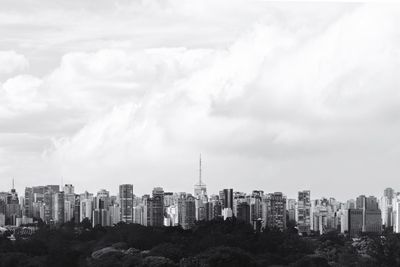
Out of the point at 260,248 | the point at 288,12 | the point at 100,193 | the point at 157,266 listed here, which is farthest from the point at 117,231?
the point at 288,12

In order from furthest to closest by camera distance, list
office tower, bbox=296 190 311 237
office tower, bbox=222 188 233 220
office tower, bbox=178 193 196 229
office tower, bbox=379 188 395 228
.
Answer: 1. office tower, bbox=296 190 311 237
2. office tower, bbox=178 193 196 229
3. office tower, bbox=222 188 233 220
4. office tower, bbox=379 188 395 228

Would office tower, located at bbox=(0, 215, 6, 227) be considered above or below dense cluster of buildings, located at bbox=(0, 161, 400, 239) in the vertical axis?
below

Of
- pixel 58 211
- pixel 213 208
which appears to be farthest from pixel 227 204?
pixel 58 211

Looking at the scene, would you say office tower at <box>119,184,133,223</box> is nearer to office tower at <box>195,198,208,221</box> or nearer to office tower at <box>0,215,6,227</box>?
office tower at <box>195,198,208,221</box>

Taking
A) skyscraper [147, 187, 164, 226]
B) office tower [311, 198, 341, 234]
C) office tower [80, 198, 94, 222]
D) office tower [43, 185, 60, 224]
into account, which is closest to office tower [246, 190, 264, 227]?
office tower [311, 198, 341, 234]

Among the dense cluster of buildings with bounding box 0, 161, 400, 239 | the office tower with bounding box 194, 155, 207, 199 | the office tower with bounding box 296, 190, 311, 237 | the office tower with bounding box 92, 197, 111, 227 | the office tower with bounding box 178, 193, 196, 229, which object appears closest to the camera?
the office tower with bounding box 194, 155, 207, 199

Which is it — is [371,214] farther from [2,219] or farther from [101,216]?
[2,219]

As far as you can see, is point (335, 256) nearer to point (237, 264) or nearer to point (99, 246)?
point (237, 264)

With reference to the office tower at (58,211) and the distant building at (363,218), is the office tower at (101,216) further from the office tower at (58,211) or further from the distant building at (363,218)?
the distant building at (363,218)

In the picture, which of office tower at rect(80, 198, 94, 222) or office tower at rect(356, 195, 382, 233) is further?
office tower at rect(80, 198, 94, 222)
